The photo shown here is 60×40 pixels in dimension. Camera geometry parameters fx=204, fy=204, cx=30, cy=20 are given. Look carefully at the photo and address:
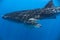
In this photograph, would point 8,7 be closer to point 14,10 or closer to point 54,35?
point 14,10

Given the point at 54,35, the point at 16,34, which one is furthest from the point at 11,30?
the point at 54,35

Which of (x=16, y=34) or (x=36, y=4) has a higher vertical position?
(x=36, y=4)
